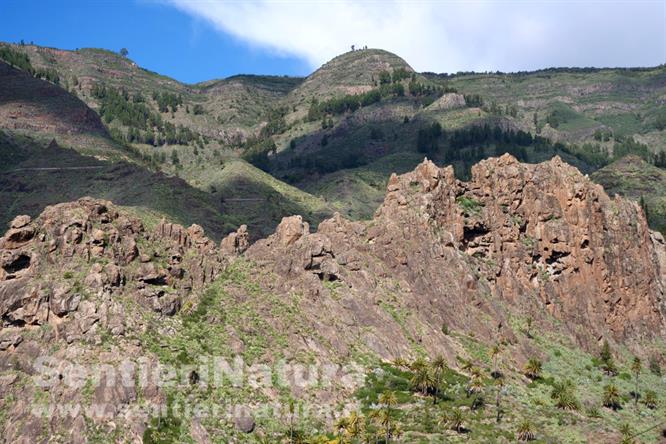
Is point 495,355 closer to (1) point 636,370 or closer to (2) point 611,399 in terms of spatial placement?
(2) point 611,399

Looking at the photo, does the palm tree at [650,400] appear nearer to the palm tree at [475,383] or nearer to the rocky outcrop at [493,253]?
the rocky outcrop at [493,253]

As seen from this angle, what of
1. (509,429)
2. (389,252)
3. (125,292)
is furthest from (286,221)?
(509,429)

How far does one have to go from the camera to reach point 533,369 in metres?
151

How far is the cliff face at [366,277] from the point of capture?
122 metres

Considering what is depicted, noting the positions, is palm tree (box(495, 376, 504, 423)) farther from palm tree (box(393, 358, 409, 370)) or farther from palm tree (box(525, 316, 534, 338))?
palm tree (box(525, 316, 534, 338))

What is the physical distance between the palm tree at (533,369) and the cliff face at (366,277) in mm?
4428

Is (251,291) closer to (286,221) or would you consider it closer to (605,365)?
(286,221)

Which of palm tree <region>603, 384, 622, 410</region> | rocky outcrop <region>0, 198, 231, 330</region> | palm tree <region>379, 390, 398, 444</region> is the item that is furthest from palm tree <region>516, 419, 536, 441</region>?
rocky outcrop <region>0, 198, 231, 330</region>

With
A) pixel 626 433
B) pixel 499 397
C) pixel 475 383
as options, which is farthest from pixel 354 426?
pixel 626 433

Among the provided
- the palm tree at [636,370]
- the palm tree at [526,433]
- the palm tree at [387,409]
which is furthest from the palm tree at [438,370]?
the palm tree at [636,370]

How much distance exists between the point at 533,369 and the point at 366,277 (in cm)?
2928

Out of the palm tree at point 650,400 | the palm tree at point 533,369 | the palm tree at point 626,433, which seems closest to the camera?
the palm tree at point 626,433

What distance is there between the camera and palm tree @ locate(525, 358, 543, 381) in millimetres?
151250

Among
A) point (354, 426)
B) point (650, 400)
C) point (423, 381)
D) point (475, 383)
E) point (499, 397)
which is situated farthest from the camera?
point (650, 400)
